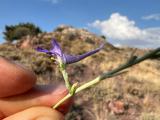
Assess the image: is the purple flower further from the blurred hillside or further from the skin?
the blurred hillside

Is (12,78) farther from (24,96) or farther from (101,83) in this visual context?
(101,83)

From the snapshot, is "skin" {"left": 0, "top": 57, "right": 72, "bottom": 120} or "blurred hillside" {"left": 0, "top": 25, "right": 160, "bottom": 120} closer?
"skin" {"left": 0, "top": 57, "right": 72, "bottom": 120}

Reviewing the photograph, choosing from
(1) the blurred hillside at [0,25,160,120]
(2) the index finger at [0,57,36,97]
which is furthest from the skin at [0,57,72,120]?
(1) the blurred hillside at [0,25,160,120]

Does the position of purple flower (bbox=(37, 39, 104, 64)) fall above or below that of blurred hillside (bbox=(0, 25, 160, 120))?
below

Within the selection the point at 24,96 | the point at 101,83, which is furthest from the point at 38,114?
the point at 101,83

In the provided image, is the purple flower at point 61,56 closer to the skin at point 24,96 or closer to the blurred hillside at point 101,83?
the skin at point 24,96

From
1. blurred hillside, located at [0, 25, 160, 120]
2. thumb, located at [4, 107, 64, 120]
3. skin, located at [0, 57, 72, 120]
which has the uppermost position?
blurred hillside, located at [0, 25, 160, 120]

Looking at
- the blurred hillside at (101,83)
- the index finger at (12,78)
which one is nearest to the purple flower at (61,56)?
the index finger at (12,78)
